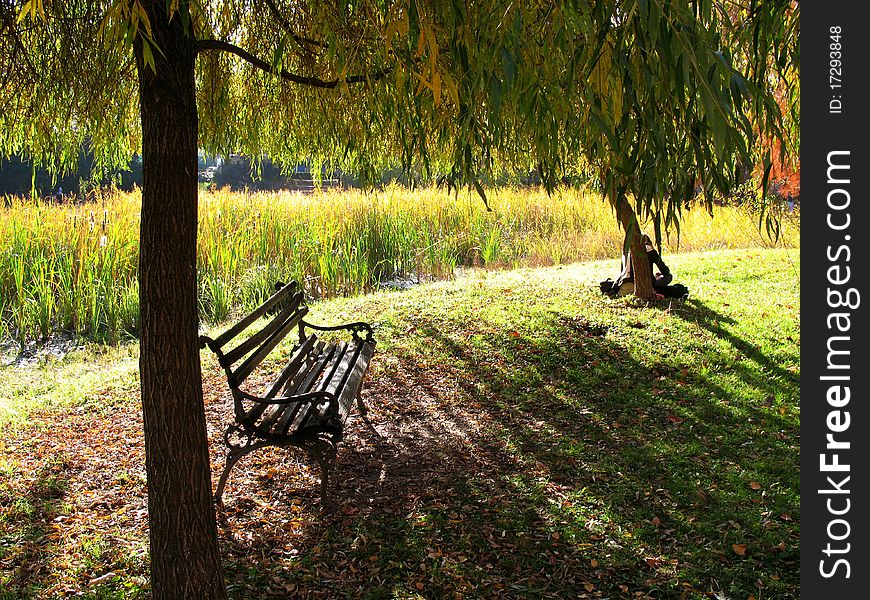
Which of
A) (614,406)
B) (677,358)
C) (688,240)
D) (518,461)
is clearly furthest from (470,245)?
(518,461)

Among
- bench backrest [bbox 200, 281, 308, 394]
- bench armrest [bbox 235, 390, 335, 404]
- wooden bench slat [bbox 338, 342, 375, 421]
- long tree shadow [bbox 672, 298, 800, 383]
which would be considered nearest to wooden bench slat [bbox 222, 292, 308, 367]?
bench backrest [bbox 200, 281, 308, 394]

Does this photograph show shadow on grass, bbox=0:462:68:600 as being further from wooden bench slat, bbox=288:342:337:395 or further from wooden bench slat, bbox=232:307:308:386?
wooden bench slat, bbox=288:342:337:395

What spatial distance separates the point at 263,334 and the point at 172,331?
5.77 feet

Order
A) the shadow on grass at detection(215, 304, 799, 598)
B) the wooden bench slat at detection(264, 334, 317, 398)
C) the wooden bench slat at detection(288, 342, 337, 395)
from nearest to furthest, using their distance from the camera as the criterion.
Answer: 1. the shadow on grass at detection(215, 304, 799, 598)
2. the wooden bench slat at detection(264, 334, 317, 398)
3. the wooden bench slat at detection(288, 342, 337, 395)

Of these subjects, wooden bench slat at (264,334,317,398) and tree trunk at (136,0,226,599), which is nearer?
tree trunk at (136,0,226,599)

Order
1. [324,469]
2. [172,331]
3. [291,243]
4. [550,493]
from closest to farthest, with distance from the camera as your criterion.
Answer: [172,331] → [324,469] → [550,493] → [291,243]

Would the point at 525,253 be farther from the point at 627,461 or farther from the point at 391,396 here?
the point at 627,461

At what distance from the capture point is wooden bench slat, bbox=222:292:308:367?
12.9 ft

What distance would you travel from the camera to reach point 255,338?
449 cm

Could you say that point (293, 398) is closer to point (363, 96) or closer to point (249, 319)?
point (249, 319)

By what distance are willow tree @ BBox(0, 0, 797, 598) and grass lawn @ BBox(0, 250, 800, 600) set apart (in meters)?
0.95

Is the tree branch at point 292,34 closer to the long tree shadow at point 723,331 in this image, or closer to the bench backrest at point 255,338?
the bench backrest at point 255,338

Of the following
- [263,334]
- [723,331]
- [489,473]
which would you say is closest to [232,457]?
[263,334]

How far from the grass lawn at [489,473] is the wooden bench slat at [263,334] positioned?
0.87 meters
